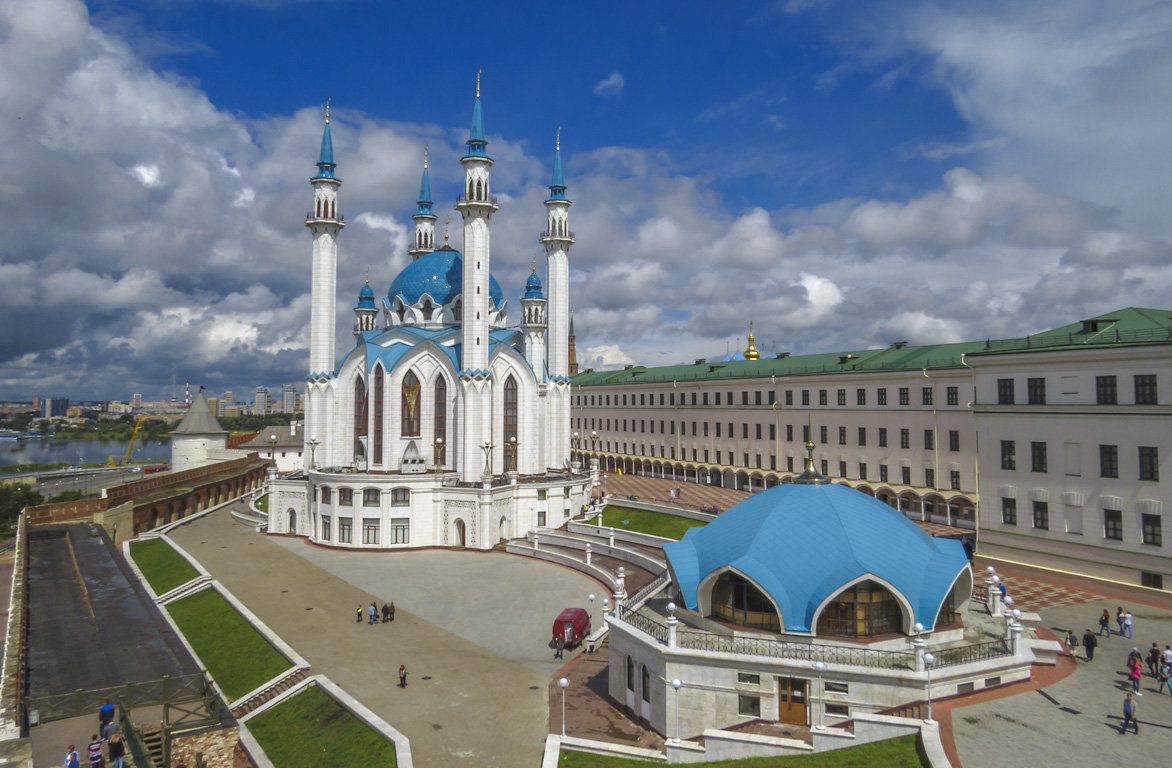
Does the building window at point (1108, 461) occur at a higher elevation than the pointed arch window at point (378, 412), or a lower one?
lower

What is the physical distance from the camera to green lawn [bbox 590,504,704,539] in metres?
41.4

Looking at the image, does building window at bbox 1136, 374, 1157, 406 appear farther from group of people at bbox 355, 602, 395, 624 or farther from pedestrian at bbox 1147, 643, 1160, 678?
group of people at bbox 355, 602, 395, 624

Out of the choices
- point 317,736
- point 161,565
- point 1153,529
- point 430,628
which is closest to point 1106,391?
point 1153,529

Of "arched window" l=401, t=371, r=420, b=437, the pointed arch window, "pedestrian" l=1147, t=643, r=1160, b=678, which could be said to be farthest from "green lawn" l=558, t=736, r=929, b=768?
the pointed arch window

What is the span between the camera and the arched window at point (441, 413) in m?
47.5

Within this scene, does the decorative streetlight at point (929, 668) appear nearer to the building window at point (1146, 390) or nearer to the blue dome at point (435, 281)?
the building window at point (1146, 390)

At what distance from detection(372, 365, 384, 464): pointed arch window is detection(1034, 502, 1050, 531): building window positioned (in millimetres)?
38602

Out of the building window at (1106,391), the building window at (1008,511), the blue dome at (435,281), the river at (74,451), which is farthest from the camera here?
the river at (74,451)

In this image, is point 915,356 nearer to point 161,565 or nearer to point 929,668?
point 929,668

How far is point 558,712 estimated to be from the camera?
19.9 metres

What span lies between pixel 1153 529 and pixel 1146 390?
542cm

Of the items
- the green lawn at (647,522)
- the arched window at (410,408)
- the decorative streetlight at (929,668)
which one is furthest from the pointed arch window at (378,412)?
the decorative streetlight at (929,668)

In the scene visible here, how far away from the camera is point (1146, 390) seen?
26969mm

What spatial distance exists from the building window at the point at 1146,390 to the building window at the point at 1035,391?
143 inches
